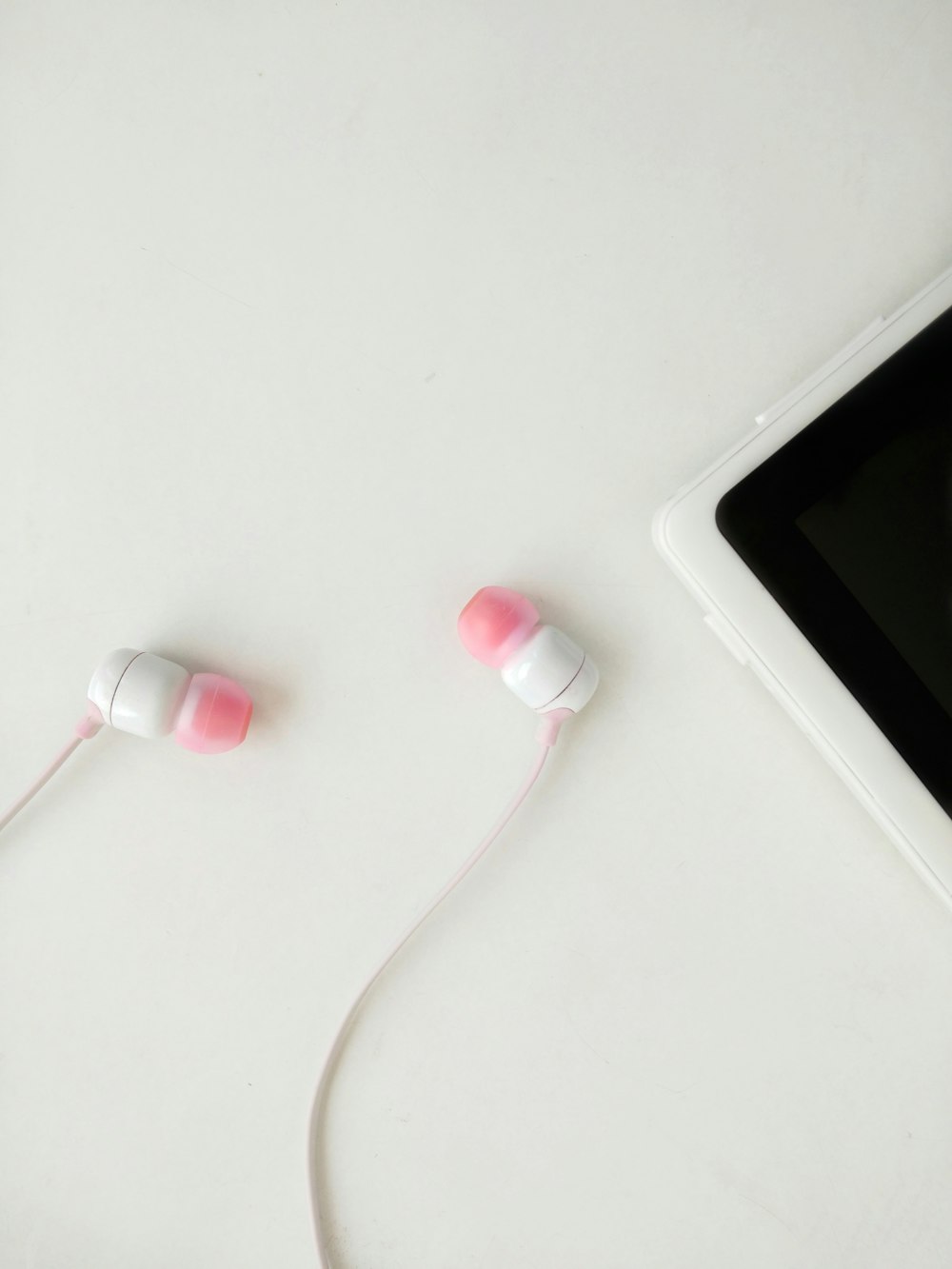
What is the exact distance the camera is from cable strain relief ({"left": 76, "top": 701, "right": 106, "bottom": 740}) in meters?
0.65

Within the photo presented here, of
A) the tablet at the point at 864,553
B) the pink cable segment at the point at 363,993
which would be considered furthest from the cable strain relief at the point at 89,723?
the tablet at the point at 864,553

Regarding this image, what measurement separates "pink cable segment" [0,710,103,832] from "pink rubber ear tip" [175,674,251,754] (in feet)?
0.22

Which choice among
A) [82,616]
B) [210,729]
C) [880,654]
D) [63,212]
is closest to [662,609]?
[880,654]

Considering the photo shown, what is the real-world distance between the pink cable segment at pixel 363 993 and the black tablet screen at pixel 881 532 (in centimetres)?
20

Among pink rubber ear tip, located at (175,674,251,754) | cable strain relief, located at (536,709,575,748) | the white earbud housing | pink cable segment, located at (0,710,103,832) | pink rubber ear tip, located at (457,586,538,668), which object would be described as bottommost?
cable strain relief, located at (536,709,575,748)

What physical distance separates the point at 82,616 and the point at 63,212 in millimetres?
321

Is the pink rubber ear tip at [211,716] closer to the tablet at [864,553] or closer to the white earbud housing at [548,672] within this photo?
the white earbud housing at [548,672]

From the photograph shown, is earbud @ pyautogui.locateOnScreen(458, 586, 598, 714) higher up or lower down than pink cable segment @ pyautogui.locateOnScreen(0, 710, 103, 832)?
lower down

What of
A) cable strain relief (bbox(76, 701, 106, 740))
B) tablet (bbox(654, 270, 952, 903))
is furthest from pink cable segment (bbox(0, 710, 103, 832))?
tablet (bbox(654, 270, 952, 903))

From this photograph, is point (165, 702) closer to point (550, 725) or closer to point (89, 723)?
point (89, 723)

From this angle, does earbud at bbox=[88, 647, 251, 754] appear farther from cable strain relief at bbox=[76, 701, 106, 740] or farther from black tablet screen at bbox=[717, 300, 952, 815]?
black tablet screen at bbox=[717, 300, 952, 815]

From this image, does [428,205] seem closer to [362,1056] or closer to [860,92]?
[860,92]

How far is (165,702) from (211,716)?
0.11 ft

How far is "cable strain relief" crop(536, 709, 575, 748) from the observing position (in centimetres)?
65
